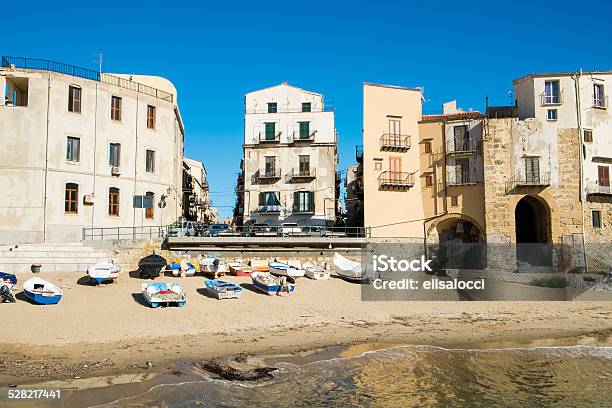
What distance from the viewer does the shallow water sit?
1304cm

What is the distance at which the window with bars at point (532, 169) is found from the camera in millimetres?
39312

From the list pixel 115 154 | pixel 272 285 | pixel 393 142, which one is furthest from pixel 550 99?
pixel 115 154

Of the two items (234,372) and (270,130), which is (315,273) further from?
(270,130)

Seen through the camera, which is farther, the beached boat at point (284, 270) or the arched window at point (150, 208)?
the arched window at point (150, 208)

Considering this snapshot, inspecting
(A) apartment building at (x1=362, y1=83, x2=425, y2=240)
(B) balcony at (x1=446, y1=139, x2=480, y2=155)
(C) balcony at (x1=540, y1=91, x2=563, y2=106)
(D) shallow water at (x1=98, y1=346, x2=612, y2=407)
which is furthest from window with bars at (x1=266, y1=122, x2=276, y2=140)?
(D) shallow water at (x1=98, y1=346, x2=612, y2=407)

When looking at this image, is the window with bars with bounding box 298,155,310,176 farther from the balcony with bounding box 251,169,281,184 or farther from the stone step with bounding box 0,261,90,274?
the stone step with bounding box 0,261,90,274

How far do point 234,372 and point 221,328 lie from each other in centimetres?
557

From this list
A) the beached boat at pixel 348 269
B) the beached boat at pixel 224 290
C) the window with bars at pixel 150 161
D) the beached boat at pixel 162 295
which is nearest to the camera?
the beached boat at pixel 162 295

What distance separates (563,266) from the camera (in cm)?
3891

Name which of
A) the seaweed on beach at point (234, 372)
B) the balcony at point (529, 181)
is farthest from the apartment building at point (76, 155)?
the balcony at point (529, 181)

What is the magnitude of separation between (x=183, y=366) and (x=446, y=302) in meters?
18.1

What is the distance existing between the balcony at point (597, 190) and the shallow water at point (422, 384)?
77.8ft

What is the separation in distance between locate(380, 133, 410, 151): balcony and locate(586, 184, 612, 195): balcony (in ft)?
47.7

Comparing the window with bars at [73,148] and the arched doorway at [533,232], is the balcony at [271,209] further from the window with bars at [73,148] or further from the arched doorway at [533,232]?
the arched doorway at [533,232]
